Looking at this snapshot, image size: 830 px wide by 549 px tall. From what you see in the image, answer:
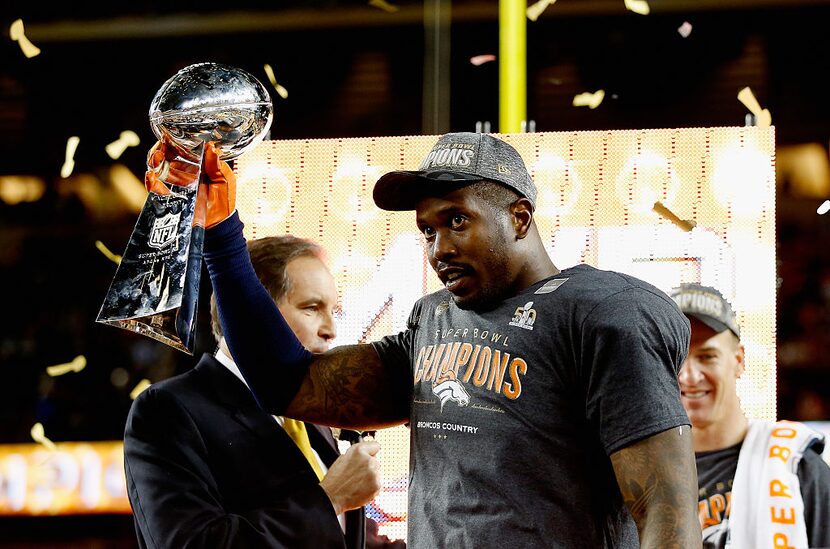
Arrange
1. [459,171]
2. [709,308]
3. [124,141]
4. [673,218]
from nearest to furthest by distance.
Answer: [459,171]
[709,308]
[673,218]
[124,141]

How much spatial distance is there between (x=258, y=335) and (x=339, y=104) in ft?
10.2

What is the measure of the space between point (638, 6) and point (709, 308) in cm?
198

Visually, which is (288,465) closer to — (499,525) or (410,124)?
(499,525)

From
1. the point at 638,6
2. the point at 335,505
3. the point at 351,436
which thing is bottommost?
the point at 335,505

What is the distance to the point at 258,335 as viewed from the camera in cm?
201

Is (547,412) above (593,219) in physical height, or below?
below

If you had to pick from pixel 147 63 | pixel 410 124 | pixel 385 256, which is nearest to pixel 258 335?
pixel 385 256

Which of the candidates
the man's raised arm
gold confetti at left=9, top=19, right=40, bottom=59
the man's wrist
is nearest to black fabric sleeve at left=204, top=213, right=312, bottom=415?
the man's raised arm

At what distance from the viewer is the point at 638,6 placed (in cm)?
434

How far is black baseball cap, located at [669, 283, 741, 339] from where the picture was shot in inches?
108

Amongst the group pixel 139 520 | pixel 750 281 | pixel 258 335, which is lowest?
pixel 139 520

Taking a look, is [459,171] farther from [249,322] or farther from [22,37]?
[22,37]

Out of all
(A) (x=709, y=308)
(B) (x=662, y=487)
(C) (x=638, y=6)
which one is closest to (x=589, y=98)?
(C) (x=638, y=6)

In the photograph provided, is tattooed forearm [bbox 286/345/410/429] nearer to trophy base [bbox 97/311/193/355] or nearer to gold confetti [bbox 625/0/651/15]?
trophy base [bbox 97/311/193/355]
